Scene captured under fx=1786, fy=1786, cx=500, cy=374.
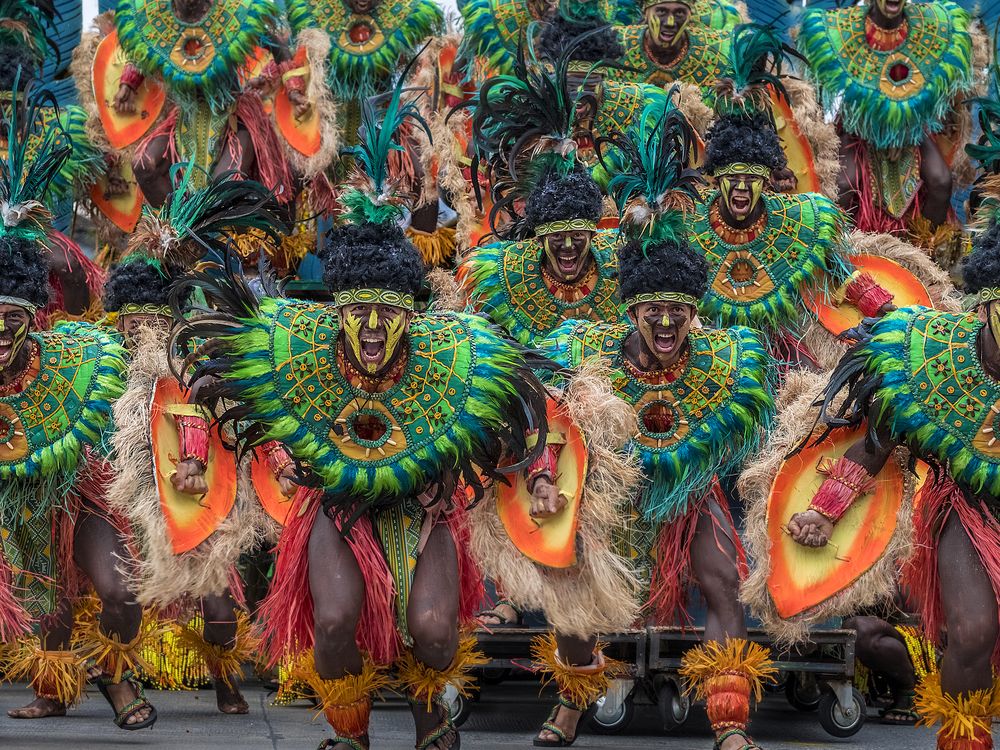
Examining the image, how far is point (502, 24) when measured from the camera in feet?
30.2

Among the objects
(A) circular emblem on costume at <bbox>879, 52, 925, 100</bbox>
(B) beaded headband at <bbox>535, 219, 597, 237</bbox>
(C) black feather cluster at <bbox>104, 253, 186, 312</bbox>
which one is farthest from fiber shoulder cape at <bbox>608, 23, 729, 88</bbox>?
(C) black feather cluster at <bbox>104, 253, 186, 312</bbox>

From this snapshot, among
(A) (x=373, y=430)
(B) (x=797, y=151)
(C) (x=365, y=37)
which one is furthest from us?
(C) (x=365, y=37)

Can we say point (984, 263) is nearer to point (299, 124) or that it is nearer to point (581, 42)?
point (581, 42)

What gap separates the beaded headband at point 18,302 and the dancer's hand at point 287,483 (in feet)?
3.29

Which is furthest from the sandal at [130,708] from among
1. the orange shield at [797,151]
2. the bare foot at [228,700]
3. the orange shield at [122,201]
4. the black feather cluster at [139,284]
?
the orange shield at [797,151]

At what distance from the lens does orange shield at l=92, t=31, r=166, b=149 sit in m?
9.02

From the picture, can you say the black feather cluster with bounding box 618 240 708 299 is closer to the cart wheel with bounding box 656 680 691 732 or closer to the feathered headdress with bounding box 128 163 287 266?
the feathered headdress with bounding box 128 163 287 266

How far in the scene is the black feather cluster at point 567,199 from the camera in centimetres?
705

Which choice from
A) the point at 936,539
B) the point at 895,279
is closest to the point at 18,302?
the point at 936,539

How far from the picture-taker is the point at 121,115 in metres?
9.04

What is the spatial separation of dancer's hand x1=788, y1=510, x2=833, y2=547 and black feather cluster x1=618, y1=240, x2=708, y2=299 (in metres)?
0.91

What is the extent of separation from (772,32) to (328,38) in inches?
107

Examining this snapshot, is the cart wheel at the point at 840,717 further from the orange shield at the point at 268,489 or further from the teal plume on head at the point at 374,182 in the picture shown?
the teal plume on head at the point at 374,182

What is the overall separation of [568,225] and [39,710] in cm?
272
